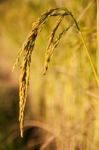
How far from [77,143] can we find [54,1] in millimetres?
861

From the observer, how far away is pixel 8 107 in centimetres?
421

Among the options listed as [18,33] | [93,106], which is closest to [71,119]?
[93,106]

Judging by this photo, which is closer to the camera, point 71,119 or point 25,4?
point 71,119

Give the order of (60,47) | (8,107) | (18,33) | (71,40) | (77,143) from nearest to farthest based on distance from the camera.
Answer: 1. (77,143)
2. (71,40)
3. (60,47)
4. (18,33)
5. (8,107)

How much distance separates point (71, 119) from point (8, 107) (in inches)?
64.4

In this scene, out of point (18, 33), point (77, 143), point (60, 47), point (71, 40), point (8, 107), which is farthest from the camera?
point (8, 107)

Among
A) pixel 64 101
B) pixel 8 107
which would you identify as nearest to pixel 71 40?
pixel 64 101

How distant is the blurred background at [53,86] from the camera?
7.61 ft

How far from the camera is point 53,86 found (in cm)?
313

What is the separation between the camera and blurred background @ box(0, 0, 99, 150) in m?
2.32

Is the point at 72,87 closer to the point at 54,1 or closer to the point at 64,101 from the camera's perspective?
the point at 64,101

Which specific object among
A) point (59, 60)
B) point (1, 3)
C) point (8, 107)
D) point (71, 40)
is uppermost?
point (71, 40)

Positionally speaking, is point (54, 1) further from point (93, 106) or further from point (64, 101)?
point (93, 106)

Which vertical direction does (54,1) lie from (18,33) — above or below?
above
